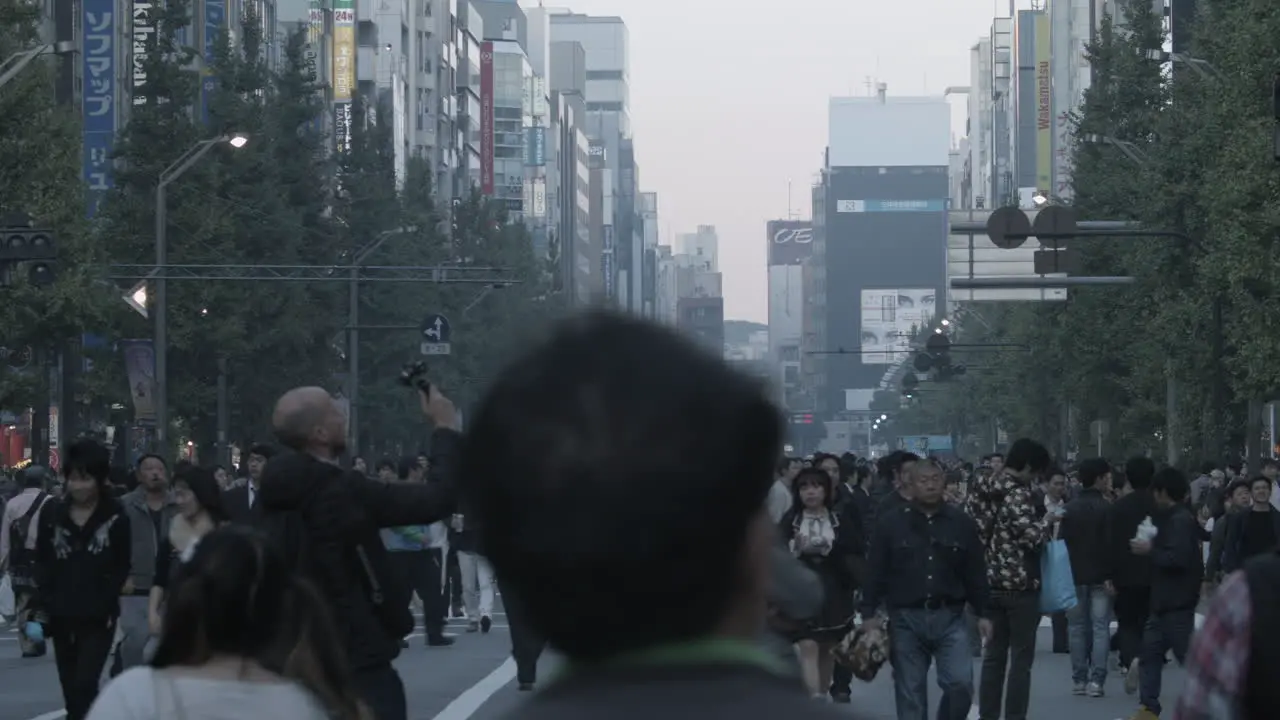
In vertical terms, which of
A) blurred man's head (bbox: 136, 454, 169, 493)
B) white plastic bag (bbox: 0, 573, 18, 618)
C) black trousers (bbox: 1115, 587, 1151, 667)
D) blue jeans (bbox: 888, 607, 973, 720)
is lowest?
white plastic bag (bbox: 0, 573, 18, 618)

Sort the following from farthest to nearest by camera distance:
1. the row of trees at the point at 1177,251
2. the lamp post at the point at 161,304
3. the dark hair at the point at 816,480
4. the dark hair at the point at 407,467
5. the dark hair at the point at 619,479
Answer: the lamp post at the point at 161,304, the row of trees at the point at 1177,251, the dark hair at the point at 407,467, the dark hair at the point at 816,480, the dark hair at the point at 619,479

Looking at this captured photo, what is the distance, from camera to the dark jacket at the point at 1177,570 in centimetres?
1434

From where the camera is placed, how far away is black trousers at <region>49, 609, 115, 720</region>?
11984 mm

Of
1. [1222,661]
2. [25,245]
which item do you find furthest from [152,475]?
[25,245]

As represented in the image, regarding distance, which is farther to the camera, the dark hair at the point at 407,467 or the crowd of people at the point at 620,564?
the dark hair at the point at 407,467

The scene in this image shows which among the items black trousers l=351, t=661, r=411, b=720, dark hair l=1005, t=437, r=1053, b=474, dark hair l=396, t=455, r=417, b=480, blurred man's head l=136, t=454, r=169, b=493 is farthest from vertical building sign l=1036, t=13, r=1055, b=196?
black trousers l=351, t=661, r=411, b=720

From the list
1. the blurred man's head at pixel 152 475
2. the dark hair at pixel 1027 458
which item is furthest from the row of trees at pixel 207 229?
the dark hair at pixel 1027 458

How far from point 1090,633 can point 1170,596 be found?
306cm

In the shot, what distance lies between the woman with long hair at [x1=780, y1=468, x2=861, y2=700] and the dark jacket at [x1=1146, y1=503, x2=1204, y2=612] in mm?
1710

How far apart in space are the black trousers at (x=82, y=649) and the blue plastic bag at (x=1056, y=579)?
5.00m

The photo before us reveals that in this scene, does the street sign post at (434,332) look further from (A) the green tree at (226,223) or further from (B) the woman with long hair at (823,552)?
(B) the woman with long hair at (823,552)

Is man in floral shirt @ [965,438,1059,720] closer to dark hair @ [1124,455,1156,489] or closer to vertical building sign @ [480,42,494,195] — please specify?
dark hair @ [1124,455,1156,489]

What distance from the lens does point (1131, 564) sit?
16.4 metres

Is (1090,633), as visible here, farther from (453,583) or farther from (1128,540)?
(453,583)
